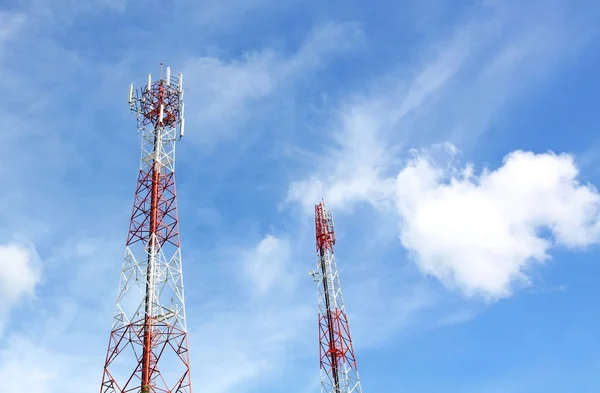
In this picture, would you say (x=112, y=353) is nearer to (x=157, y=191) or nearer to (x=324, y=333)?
(x=157, y=191)

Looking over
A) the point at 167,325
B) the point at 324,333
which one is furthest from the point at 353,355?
the point at 167,325

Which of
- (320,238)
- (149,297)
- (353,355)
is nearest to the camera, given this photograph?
(149,297)

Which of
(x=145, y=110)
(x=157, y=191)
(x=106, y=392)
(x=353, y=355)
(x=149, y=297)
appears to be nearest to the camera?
(x=106, y=392)

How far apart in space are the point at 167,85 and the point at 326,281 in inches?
1060

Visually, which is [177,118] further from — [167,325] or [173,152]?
[167,325]

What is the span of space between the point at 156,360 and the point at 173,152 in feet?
64.8

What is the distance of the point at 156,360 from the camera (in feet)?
164

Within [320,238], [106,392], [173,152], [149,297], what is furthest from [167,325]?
[320,238]

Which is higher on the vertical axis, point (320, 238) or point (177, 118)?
point (177, 118)

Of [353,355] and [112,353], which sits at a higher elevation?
[353,355]

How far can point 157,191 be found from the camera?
57.3m

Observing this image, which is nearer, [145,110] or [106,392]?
[106,392]

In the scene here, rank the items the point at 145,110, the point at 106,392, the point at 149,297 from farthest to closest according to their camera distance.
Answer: the point at 145,110, the point at 149,297, the point at 106,392

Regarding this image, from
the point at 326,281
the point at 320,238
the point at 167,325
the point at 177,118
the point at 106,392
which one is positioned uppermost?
the point at 177,118
